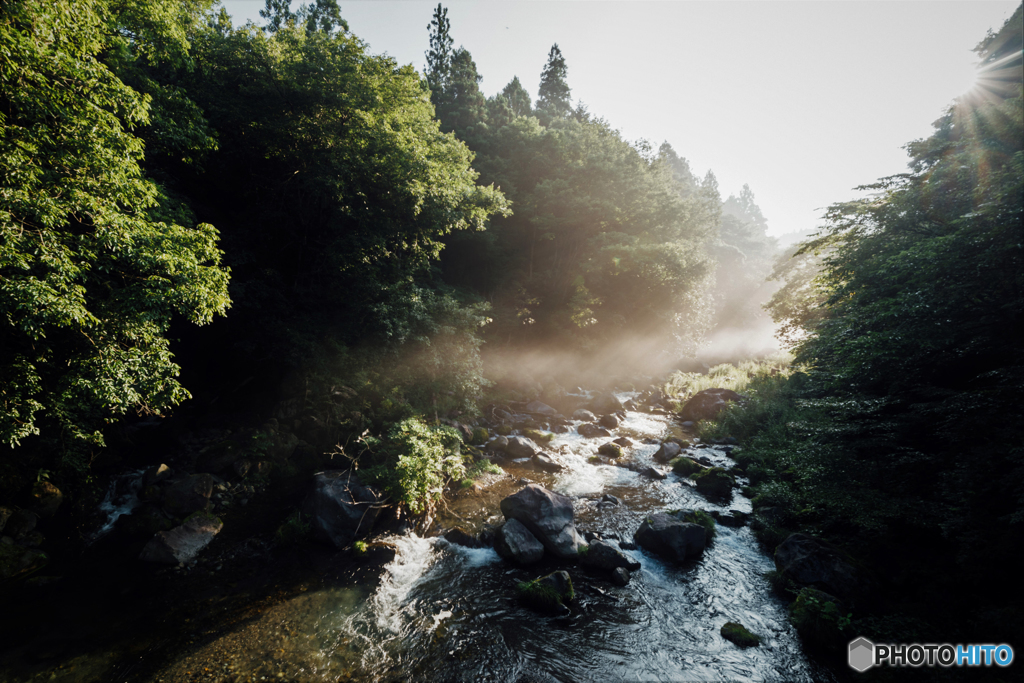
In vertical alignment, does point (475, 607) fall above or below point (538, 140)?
below

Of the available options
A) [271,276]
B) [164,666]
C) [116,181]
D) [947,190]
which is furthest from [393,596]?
[947,190]

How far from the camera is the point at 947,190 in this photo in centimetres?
1024

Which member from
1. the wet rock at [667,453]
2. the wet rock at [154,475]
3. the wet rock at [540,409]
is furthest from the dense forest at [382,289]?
the wet rock at [667,453]

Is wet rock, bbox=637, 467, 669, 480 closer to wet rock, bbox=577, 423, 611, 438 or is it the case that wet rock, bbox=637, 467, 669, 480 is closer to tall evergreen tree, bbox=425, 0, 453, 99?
wet rock, bbox=577, 423, 611, 438

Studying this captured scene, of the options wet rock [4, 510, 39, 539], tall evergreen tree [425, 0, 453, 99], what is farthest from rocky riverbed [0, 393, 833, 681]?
tall evergreen tree [425, 0, 453, 99]

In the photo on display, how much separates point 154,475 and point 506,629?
10.6 metres

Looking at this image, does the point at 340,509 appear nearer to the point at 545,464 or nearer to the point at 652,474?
the point at 545,464

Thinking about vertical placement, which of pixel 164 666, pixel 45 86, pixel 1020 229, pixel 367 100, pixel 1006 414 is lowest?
pixel 164 666

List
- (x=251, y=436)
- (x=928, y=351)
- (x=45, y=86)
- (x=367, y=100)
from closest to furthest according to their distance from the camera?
(x=45, y=86) → (x=928, y=351) → (x=251, y=436) → (x=367, y=100)

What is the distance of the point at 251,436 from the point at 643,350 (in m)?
30.6

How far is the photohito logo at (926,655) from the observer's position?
5.23 m

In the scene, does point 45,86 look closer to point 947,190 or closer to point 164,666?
point 164,666

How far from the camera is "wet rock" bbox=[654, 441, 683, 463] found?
15.4 m

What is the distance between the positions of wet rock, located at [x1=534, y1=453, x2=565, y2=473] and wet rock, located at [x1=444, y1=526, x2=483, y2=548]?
5167mm
